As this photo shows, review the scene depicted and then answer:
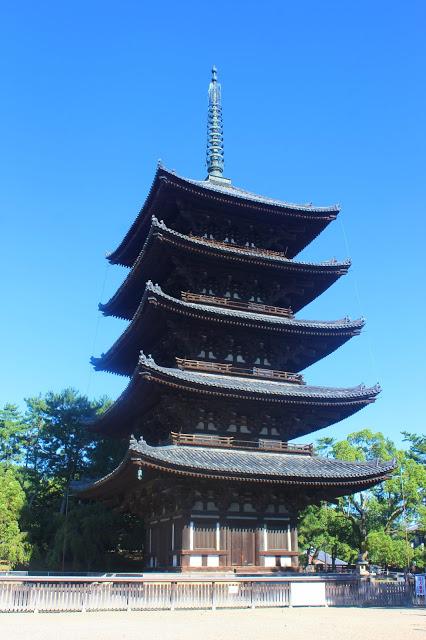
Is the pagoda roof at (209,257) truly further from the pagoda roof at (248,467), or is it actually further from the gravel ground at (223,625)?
the gravel ground at (223,625)

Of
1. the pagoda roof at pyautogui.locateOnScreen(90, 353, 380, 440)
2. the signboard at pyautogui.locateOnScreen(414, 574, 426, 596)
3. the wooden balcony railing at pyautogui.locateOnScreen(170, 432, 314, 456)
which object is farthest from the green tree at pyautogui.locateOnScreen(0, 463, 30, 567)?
the signboard at pyautogui.locateOnScreen(414, 574, 426, 596)

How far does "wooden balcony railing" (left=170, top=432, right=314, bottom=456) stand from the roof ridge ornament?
17.6 metres

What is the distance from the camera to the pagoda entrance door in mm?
26875

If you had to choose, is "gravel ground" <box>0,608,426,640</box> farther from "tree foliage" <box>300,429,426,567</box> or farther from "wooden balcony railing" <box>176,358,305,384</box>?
"tree foliage" <box>300,429,426,567</box>

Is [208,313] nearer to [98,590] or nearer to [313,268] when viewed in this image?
[313,268]

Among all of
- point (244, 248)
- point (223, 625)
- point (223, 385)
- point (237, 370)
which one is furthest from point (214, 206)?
point (223, 625)

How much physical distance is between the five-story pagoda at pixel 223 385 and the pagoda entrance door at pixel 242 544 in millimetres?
47

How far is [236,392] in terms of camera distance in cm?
2809

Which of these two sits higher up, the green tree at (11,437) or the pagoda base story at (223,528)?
the green tree at (11,437)

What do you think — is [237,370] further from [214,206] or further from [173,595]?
[173,595]

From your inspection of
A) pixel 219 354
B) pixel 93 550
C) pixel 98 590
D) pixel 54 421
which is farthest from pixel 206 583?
pixel 54 421

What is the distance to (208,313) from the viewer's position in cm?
2972

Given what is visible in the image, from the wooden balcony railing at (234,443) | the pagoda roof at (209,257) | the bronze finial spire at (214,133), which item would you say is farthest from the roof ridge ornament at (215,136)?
the wooden balcony railing at (234,443)

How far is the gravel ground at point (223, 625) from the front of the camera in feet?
54.8
